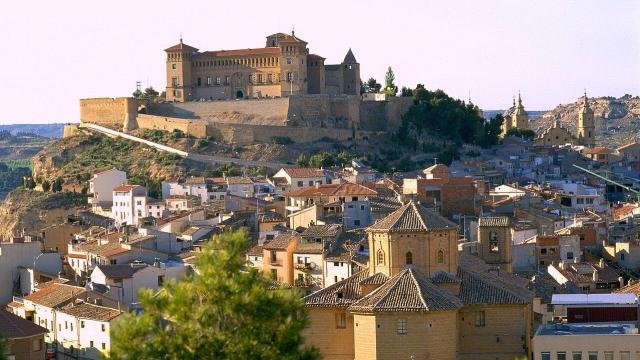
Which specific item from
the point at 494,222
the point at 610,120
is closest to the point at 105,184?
the point at 494,222

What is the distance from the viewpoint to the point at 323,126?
8900cm

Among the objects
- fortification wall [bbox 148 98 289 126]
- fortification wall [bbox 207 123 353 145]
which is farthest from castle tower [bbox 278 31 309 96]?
fortification wall [bbox 207 123 353 145]

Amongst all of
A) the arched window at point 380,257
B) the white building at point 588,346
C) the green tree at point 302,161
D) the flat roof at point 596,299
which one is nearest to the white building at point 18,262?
the arched window at point 380,257

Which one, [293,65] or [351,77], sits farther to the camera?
[351,77]

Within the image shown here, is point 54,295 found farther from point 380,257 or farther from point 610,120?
point 610,120

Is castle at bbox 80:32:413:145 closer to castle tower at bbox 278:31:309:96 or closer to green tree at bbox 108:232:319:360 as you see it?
castle tower at bbox 278:31:309:96

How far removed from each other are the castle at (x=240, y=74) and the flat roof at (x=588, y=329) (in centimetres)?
6011

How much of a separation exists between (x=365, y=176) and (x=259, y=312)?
50983 millimetres

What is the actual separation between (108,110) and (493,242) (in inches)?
2310

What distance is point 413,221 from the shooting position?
30.5 m

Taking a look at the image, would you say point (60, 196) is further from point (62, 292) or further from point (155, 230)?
point (62, 292)

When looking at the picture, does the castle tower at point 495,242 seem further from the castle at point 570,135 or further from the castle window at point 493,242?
the castle at point 570,135

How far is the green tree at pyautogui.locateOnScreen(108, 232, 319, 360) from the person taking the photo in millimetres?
19578

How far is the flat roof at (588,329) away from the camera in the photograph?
2852cm
